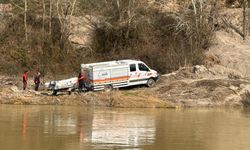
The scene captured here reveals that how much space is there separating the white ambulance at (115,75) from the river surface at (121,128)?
5.72 metres

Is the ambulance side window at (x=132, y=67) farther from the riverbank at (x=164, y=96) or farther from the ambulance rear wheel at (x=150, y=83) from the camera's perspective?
the ambulance rear wheel at (x=150, y=83)

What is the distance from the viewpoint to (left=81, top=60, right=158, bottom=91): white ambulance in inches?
1715

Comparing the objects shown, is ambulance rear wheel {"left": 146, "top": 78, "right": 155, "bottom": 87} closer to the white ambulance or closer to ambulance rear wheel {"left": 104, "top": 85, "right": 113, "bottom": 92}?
the white ambulance

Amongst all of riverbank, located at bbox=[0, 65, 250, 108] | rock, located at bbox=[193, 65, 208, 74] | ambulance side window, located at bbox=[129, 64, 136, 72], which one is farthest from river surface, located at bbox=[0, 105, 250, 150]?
rock, located at bbox=[193, 65, 208, 74]

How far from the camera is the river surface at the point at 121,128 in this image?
21.5m

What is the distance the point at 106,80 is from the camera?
43812 millimetres

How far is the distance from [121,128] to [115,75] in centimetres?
1734

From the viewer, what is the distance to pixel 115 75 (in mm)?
44094

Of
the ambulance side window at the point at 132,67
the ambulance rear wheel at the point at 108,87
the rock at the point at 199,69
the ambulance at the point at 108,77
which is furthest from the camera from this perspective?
the rock at the point at 199,69

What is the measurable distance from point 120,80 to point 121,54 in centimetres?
1204

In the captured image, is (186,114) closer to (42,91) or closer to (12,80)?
(42,91)

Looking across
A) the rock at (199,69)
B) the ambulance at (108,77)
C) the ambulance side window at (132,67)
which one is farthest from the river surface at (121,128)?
the rock at (199,69)

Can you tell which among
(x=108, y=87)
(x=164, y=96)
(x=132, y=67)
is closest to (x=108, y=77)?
(x=108, y=87)

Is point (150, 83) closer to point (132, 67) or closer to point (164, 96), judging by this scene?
point (132, 67)
